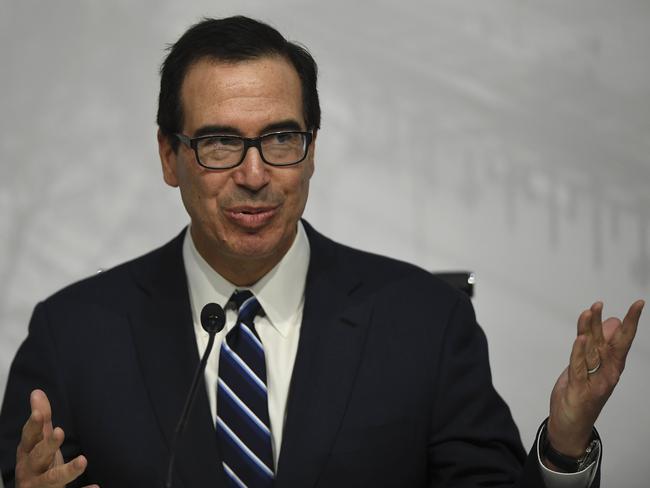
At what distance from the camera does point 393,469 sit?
204 centimetres

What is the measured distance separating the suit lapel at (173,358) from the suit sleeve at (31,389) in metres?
0.18

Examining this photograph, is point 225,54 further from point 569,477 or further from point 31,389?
point 569,477

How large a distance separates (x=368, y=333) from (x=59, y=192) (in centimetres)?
163

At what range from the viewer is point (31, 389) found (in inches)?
83.9

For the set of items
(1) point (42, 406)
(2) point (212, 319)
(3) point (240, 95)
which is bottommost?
(1) point (42, 406)

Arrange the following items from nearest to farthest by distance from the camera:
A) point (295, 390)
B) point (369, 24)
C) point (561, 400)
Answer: point (561, 400) → point (295, 390) → point (369, 24)

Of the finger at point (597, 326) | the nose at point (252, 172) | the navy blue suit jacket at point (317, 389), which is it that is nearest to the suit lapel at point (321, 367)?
the navy blue suit jacket at point (317, 389)

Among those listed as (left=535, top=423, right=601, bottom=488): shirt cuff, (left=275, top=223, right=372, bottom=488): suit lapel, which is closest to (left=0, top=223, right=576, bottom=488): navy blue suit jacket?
(left=275, top=223, right=372, bottom=488): suit lapel

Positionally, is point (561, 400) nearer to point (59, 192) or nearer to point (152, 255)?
point (152, 255)

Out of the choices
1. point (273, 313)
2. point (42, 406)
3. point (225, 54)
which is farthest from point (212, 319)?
point (225, 54)

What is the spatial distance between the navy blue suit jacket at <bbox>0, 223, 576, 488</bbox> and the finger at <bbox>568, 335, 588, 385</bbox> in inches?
12.8

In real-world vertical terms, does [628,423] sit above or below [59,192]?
below

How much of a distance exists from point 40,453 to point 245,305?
1.84 ft

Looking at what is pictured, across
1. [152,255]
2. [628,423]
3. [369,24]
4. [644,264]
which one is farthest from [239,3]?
[628,423]
